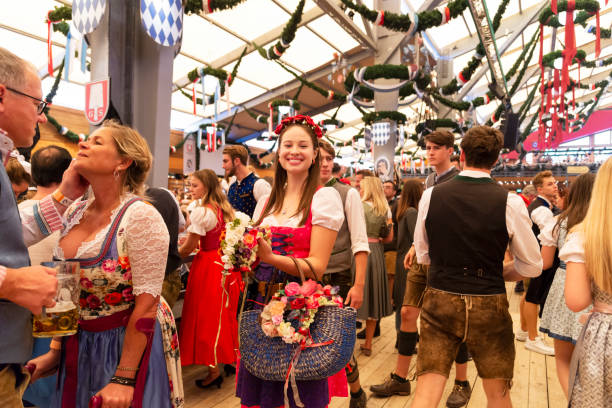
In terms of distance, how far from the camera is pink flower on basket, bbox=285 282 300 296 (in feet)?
4.47

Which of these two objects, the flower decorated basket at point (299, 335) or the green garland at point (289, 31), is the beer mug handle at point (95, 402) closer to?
the flower decorated basket at point (299, 335)

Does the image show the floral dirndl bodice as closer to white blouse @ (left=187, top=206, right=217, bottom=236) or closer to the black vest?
the black vest

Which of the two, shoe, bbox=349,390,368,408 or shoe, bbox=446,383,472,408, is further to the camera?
shoe, bbox=446,383,472,408

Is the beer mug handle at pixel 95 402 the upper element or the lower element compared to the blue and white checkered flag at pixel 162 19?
lower

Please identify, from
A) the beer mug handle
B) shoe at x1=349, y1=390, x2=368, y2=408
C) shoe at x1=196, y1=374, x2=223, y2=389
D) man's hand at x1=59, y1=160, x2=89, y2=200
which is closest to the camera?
the beer mug handle

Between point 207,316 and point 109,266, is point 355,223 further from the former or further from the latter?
point 207,316

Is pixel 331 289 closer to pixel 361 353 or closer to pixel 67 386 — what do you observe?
pixel 67 386

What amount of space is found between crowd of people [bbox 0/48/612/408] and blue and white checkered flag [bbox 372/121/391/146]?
5789 mm

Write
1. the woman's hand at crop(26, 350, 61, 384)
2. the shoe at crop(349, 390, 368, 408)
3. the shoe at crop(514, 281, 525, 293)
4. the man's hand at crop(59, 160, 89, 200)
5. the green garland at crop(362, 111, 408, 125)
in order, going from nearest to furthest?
the woman's hand at crop(26, 350, 61, 384) < the man's hand at crop(59, 160, 89, 200) < the shoe at crop(349, 390, 368, 408) < the shoe at crop(514, 281, 525, 293) < the green garland at crop(362, 111, 408, 125)

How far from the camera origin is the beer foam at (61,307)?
39.1 inches

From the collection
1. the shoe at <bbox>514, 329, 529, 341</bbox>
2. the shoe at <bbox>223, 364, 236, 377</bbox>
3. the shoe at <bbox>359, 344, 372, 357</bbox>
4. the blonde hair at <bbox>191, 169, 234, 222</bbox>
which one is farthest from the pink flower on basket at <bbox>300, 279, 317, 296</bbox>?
the shoe at <bbox>514, 329, 529, 341</bbox>

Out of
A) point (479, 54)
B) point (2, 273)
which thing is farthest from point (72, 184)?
point (479, 54)

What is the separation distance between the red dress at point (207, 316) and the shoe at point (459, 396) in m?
1.48

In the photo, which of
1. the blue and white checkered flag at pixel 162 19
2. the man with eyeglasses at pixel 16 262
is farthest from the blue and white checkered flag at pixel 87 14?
the man with eyeglasses at pixel 16 262
